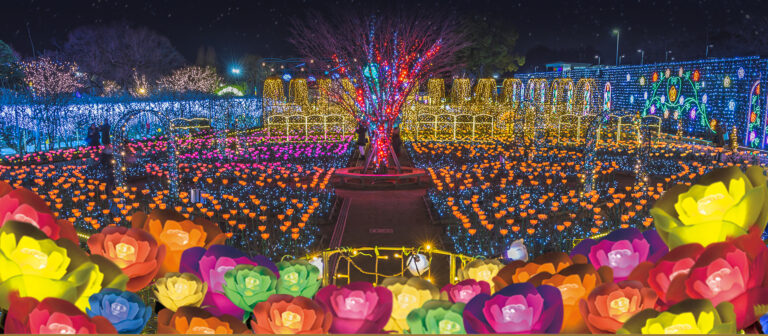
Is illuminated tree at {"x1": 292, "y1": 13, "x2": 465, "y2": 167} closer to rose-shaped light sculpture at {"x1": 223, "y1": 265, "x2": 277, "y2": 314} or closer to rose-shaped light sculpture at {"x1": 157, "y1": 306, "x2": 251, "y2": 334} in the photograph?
rose-shaped light sculpture at {"x1": 223, "y1": 265, "x2": 277, "y2": 314}

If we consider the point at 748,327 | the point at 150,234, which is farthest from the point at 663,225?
the point at 150,234

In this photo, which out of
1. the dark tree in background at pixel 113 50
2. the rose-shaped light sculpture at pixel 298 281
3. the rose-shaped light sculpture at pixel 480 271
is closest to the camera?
the rose-shaped light sculpture at pixel 298 281

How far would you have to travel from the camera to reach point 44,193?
1214cm

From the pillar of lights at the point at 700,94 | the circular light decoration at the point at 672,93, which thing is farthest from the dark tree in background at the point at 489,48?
the circular light decoration at the point at 672,93

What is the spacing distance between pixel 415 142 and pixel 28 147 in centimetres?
1459

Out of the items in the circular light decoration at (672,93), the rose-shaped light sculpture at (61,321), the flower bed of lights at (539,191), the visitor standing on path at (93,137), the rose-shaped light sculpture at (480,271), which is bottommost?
the flower bed of lights at (539,191)

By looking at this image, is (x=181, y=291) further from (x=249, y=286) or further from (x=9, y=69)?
(x=9, y=69)

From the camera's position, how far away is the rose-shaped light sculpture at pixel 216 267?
1.78m

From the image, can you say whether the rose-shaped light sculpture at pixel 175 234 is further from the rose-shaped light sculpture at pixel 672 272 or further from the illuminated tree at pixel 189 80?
the illuminated tree at pixel 189 80

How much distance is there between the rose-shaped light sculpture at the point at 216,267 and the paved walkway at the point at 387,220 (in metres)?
6.18

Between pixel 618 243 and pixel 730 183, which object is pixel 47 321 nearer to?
pixel 618 243

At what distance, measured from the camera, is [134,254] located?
1922 millimetres

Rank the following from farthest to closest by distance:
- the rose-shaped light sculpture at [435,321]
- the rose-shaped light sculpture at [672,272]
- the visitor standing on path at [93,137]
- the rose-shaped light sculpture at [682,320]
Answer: the visitor standing on path at [93,137] < the rose-shaped light sculpture at [672,272] < the rose-shaped light sculpture at [435,321] < the rose-shaped light sculpture at [682,320]

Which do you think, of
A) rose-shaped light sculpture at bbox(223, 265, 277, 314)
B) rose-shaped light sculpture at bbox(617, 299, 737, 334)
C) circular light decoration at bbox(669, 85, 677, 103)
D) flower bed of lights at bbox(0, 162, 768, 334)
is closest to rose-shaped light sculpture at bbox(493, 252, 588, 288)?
flower bed of lights at bbox(0, 162, 768, 334)
